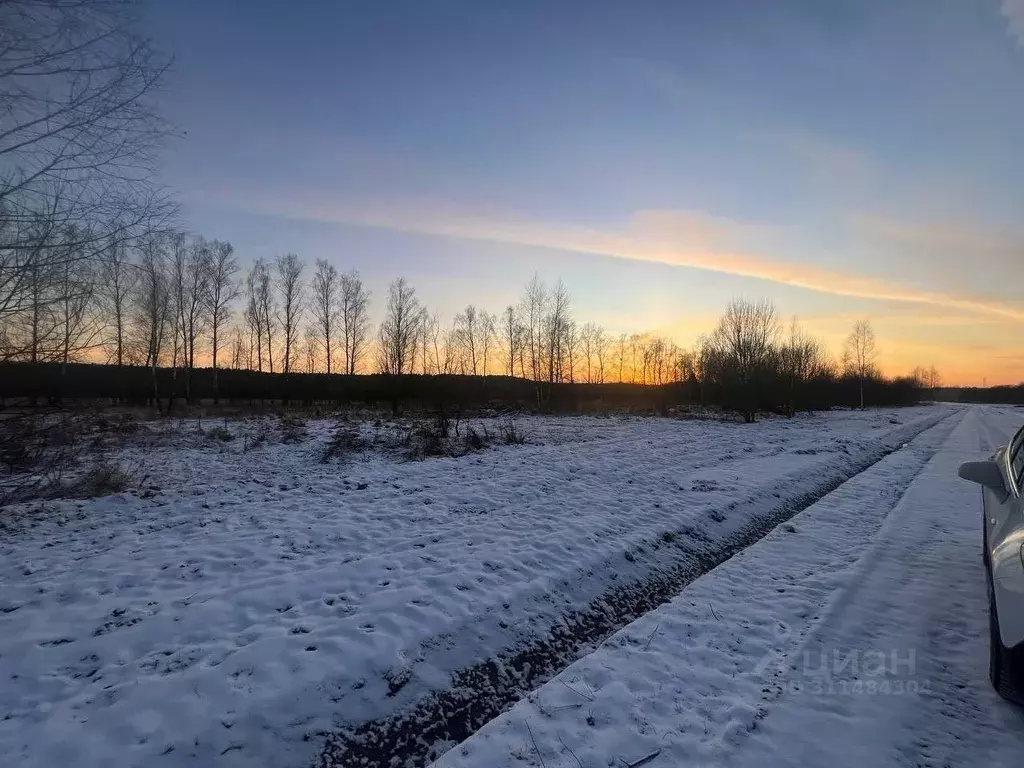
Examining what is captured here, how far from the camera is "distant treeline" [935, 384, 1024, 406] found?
120 meters

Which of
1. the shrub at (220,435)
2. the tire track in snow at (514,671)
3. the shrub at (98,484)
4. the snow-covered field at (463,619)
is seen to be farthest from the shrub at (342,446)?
the tire track in snow at (514,671)

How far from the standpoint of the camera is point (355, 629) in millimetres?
4672

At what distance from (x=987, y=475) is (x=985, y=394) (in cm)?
19578

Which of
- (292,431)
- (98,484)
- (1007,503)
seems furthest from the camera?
(292,431)

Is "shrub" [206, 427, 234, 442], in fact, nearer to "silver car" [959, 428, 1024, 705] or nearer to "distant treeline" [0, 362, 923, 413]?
"distant treeline" [0, 362, 923, 413]

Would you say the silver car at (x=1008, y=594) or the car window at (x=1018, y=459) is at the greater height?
the car window at (x=1018, y=459)

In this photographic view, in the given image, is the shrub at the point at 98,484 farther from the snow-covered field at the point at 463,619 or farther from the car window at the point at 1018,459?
the car window at the point at 1018,459

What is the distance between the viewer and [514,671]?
14.4 ft

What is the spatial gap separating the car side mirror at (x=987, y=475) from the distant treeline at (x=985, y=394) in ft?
468

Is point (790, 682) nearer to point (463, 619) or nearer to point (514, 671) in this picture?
point (514, 671)

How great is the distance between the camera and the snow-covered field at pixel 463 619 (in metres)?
3.36

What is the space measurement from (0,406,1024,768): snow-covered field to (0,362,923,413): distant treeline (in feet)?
19.0

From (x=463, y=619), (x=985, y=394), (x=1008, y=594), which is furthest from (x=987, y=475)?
(x=985, y=394)

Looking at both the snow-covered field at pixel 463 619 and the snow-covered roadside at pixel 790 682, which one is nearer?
the snow-covered roadside at pixel 790 682
